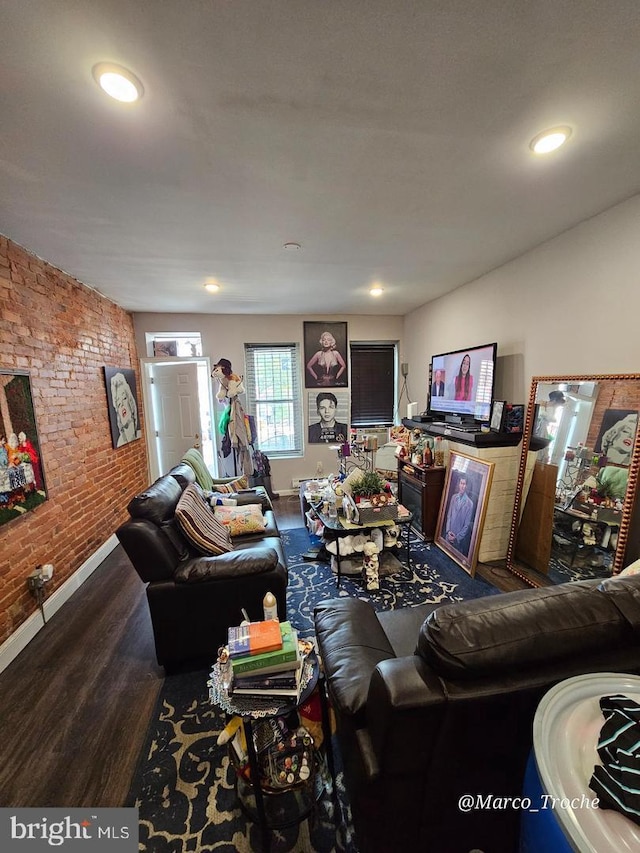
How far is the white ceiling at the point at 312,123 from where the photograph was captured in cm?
90

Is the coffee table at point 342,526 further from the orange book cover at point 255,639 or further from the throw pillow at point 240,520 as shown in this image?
the orange book cover at point 255,639

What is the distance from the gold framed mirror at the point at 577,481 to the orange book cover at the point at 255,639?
2.04 m

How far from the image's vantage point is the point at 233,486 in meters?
3.41

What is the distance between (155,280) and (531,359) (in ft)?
10.9

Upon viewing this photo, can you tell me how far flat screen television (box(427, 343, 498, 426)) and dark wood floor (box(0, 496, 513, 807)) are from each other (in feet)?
4.92

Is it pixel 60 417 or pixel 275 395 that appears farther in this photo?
pixel 275 395

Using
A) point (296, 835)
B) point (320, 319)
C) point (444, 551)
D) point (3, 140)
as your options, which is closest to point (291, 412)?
point (320, 319)

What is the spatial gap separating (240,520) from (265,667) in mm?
1431

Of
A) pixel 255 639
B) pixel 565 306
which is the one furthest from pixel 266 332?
pixel 255 639

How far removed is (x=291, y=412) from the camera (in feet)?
15.6

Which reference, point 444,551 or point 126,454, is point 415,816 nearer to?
point 444,551

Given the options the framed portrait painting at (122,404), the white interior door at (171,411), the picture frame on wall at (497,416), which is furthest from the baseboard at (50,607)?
the picture frame on wall at (497,416)

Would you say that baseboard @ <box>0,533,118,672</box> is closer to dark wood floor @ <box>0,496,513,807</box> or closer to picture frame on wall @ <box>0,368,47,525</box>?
dark wood floor @ <box>0,496,513,807</box>

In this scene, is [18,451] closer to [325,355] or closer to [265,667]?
[265,667]
